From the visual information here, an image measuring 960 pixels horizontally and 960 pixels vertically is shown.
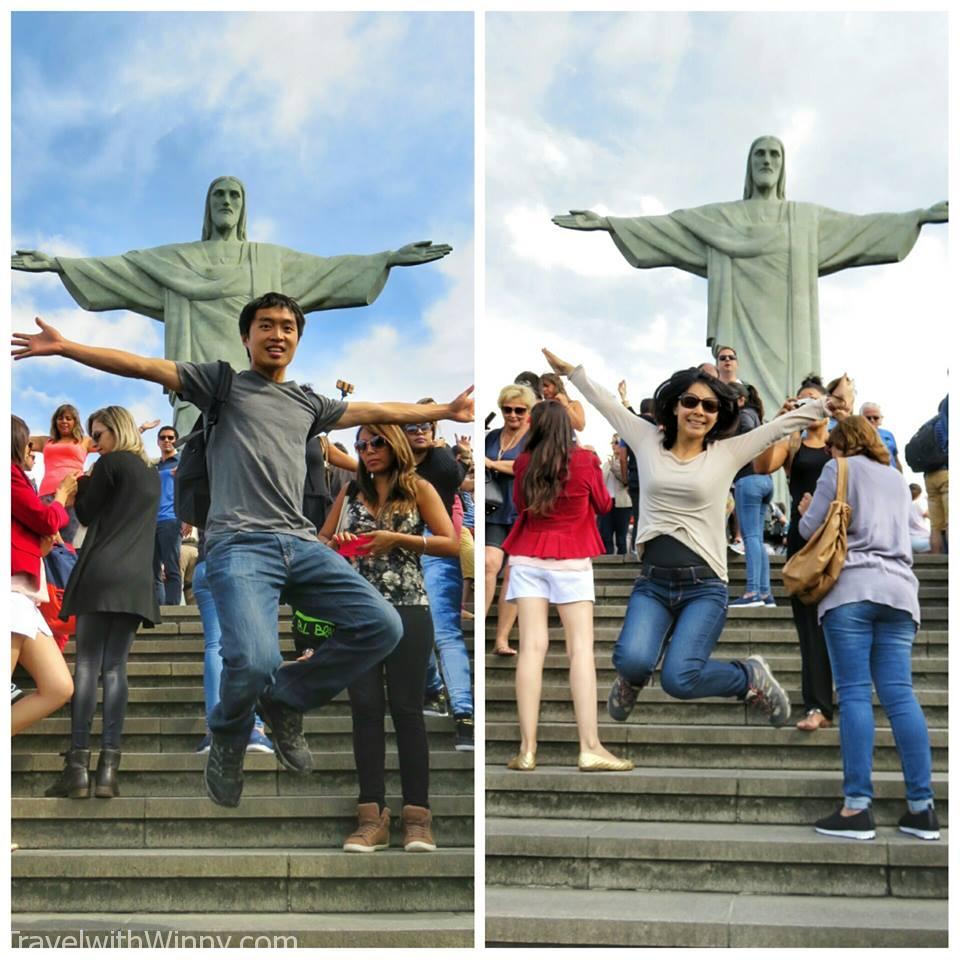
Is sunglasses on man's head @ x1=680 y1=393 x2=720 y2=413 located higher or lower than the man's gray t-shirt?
higher

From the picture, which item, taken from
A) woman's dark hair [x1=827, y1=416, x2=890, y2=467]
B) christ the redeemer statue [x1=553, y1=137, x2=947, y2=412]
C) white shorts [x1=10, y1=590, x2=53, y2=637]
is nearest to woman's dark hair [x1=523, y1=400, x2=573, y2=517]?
woman's dark hair [x1=827, y1=416, x2=890, y2=467]

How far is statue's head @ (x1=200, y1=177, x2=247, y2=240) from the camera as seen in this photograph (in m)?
6.29

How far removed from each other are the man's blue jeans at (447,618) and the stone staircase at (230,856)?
219mm

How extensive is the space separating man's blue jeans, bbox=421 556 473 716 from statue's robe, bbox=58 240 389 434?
3.98 ft

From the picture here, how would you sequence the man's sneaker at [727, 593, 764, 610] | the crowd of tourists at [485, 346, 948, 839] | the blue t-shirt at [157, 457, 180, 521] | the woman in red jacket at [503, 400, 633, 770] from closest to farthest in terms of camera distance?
the crowd of tourists at [485, 346, 948, 839]
the woman in red jacket at [503, 400, 633, 770]
the blue t-shirt at [157, 457, 180, 521]
the man's sneaker at [727, 593, 764, 610]

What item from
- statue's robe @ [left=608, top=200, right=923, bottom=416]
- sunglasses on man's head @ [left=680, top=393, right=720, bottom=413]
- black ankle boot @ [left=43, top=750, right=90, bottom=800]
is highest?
statue's robe @ [left=608, top=200, right=923, bottom=416]

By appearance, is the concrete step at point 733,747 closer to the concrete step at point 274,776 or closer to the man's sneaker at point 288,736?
the concrete step at point 274,776

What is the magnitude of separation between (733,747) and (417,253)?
2604 mm

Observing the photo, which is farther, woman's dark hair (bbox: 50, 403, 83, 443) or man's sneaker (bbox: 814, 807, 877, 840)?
woman's dark hair (bbox: 50, 403, 83, 443)

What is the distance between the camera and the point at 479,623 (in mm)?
5605

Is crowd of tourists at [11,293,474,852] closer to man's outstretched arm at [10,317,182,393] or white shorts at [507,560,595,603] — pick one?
man's outstretched arm at [10,317,182,393]

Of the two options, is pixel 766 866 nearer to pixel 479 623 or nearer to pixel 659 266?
pixel 479 623

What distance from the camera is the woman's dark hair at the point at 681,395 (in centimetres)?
589

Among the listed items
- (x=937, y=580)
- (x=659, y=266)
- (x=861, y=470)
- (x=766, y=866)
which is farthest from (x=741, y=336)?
(x=766, y=866)
